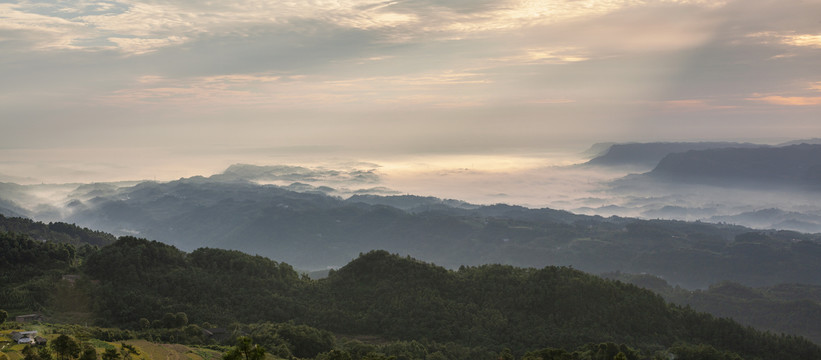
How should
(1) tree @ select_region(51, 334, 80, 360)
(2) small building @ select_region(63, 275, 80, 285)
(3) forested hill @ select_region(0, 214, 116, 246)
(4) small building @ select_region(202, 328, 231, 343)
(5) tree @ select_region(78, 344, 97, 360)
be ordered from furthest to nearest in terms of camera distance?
(3) forested hill @ select_region(0, 214, 116, 246) → (2) small building @ select_region(63, 275, 80, 285) → (4) small building @ select_region(202, 328, 231, 343) → (1) tree @ select_region(51, 334, 80, 360) → (5) tree @ select_region(78, 344, 97, 360)

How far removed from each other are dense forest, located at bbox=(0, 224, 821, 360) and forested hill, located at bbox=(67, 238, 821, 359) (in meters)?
0.20

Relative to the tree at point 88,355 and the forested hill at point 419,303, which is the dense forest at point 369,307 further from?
the tree at point 88,355

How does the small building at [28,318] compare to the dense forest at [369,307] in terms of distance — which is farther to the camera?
the dense forest at [369,307]

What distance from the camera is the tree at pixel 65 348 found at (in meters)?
40.4

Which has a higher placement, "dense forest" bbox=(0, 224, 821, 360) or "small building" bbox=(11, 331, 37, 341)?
"small building" bbox=(11, 331, 37, 341)

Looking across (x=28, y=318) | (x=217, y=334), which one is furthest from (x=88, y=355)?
(x=217, y=334)

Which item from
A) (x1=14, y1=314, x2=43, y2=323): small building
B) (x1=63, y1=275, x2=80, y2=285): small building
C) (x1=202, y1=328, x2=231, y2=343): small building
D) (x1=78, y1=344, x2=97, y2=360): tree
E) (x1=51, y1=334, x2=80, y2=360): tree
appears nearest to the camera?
(x1=78, y1=344, x2=97, y2=360): tree

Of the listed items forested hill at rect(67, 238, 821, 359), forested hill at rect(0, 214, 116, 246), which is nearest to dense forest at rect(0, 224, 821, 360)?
forested hill at rect(67, 238, 821, 359)

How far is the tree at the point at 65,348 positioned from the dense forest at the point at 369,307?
23275 millimetres

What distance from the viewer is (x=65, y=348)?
40500mm

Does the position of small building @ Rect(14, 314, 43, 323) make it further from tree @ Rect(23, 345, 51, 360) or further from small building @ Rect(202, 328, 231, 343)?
tree @ Rect(23, 345, 51, 360)

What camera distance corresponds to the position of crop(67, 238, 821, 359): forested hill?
83.9 metres

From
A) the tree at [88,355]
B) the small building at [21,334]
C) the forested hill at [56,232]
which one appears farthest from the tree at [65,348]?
the forested hill at [56,232]

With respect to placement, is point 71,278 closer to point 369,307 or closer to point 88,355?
point 369,307
